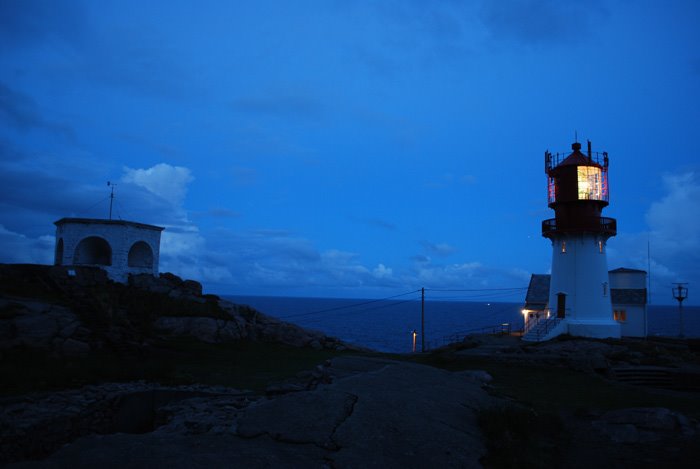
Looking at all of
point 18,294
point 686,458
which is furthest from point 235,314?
point 686,458

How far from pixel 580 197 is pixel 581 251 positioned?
4.07 metres

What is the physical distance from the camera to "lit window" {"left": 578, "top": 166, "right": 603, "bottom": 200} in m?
37.6

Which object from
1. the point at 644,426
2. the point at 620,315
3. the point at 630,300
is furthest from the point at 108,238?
the point at 630,300

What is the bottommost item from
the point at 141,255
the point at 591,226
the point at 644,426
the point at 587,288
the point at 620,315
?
the point at 644,426

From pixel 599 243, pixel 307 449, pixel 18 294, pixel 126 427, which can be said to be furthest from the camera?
pixel 599 243

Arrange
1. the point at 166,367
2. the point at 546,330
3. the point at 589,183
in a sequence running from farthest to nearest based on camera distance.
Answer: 1. the point at 589,183
2. the point at 546,330
3. the point at 166,367

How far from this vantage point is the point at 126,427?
15.8 metres

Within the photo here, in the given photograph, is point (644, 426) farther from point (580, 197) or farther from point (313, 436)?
point (580, 197)

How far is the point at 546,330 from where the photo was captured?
36688 mm

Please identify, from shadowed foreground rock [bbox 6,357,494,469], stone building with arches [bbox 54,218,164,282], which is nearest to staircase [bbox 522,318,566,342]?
shadowed foreground rock [bbox 6,357,494,469]

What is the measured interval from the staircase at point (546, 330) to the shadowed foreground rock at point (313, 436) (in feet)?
80.0

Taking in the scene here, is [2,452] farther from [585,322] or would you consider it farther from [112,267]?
[585,322]

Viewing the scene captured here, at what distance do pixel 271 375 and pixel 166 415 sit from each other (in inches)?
324

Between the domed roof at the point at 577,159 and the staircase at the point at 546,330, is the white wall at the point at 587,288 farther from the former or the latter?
the domed roof at the point at 577,159
